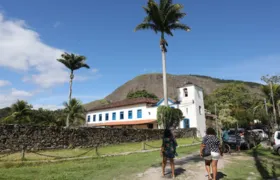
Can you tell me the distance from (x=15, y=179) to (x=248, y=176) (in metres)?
8.50

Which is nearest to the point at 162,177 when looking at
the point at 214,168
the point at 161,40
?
the point at 214,168

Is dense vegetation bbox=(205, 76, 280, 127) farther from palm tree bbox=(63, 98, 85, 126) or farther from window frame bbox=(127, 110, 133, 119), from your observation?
palm tree bbox=(63, 98, 85, 126)

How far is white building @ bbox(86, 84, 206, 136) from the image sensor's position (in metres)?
30.3

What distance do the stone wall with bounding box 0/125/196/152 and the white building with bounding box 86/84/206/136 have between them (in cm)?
1096

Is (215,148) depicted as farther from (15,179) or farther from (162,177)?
(15,179)

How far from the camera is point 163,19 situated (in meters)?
25.8

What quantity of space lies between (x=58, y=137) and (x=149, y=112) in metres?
20.5

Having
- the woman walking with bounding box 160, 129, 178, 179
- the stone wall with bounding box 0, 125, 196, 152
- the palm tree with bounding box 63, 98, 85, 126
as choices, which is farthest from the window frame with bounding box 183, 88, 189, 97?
the woman walking with bounding box 160, 129, 178, 179

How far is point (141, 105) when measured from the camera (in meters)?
35.5

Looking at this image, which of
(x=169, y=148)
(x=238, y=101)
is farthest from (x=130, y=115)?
(x=169, y=148)

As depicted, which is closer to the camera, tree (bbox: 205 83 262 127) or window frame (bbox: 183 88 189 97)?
window frame (bbox: 183 88 189 97)

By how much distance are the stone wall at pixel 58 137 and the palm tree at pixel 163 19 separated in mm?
9321

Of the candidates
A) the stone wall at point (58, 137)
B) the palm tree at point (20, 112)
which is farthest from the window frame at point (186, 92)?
the palm tree at point (20, 112)

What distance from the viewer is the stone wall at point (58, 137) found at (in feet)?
42.7
